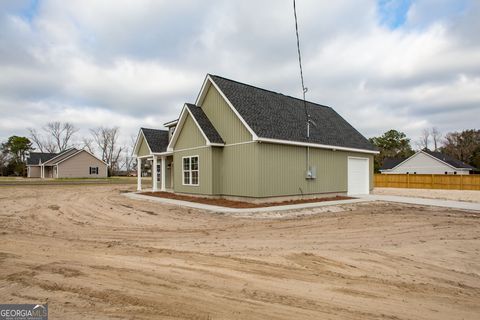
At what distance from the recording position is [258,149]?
13250 millimetres

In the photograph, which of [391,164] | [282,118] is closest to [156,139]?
[282,118]

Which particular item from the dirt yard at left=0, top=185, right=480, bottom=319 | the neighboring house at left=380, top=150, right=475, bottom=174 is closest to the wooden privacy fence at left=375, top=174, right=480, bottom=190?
the neighboring house at left=380, top=150, right=475, bottom=174

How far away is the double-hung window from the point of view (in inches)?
643

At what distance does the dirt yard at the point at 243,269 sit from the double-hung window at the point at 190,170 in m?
7.22

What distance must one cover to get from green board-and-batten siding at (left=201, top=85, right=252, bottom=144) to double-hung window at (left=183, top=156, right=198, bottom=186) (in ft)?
7.84

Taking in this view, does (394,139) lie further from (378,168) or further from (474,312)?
(474,312)

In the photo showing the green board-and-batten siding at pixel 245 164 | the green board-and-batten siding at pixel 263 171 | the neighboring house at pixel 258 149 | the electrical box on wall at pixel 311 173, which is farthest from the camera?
the electrical box on wall at pixel 311 173

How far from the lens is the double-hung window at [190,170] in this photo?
16.3 m

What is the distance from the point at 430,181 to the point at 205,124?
961 inches

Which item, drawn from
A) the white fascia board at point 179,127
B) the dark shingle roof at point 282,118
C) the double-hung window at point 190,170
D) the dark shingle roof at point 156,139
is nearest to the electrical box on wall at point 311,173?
the dark shingle roof at point 282,118

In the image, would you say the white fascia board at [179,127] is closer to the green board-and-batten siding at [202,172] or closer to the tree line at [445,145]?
the green board-and-batten siding at [202,172]

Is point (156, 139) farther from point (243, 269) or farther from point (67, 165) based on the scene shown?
point (67, 165)

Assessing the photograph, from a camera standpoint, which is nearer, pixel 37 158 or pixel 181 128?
pixel 181 128

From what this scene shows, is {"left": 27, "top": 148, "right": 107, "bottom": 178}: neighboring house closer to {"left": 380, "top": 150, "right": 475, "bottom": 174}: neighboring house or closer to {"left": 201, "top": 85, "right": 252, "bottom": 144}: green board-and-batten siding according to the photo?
{"left": 201, "top": 85, "right": 252, "bottom": 144}: green board-and-batten siding
